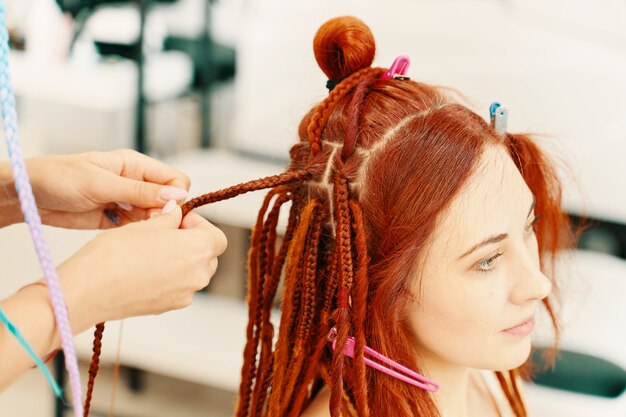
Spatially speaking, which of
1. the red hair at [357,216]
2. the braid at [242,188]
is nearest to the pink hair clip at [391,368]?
the red hair at [357,216]

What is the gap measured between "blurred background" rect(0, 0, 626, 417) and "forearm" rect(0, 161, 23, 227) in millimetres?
664

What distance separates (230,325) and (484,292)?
0.97m

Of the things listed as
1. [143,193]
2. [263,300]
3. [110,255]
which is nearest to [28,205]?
[110,255]

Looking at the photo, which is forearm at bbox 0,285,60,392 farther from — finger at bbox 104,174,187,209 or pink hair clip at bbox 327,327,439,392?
pink hair clip at bbox 327,327,439,392

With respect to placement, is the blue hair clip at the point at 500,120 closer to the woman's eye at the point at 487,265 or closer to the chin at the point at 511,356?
the woman's eye at the point at 487,265

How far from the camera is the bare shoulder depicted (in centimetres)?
117

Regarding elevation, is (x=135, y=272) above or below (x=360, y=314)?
above

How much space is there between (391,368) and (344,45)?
0.49m

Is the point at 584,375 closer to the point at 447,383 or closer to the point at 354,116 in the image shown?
the point at 447,383

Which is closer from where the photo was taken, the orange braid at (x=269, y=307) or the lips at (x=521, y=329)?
the lips at (x=521, y=329)

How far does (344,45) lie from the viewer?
1131mm

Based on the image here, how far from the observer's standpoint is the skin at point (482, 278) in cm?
104

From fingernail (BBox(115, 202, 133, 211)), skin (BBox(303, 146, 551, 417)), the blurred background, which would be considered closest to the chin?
skin (BBox(303, 146, 551, 417))

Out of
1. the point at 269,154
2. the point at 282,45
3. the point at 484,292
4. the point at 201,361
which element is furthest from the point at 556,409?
the point at 282,45
